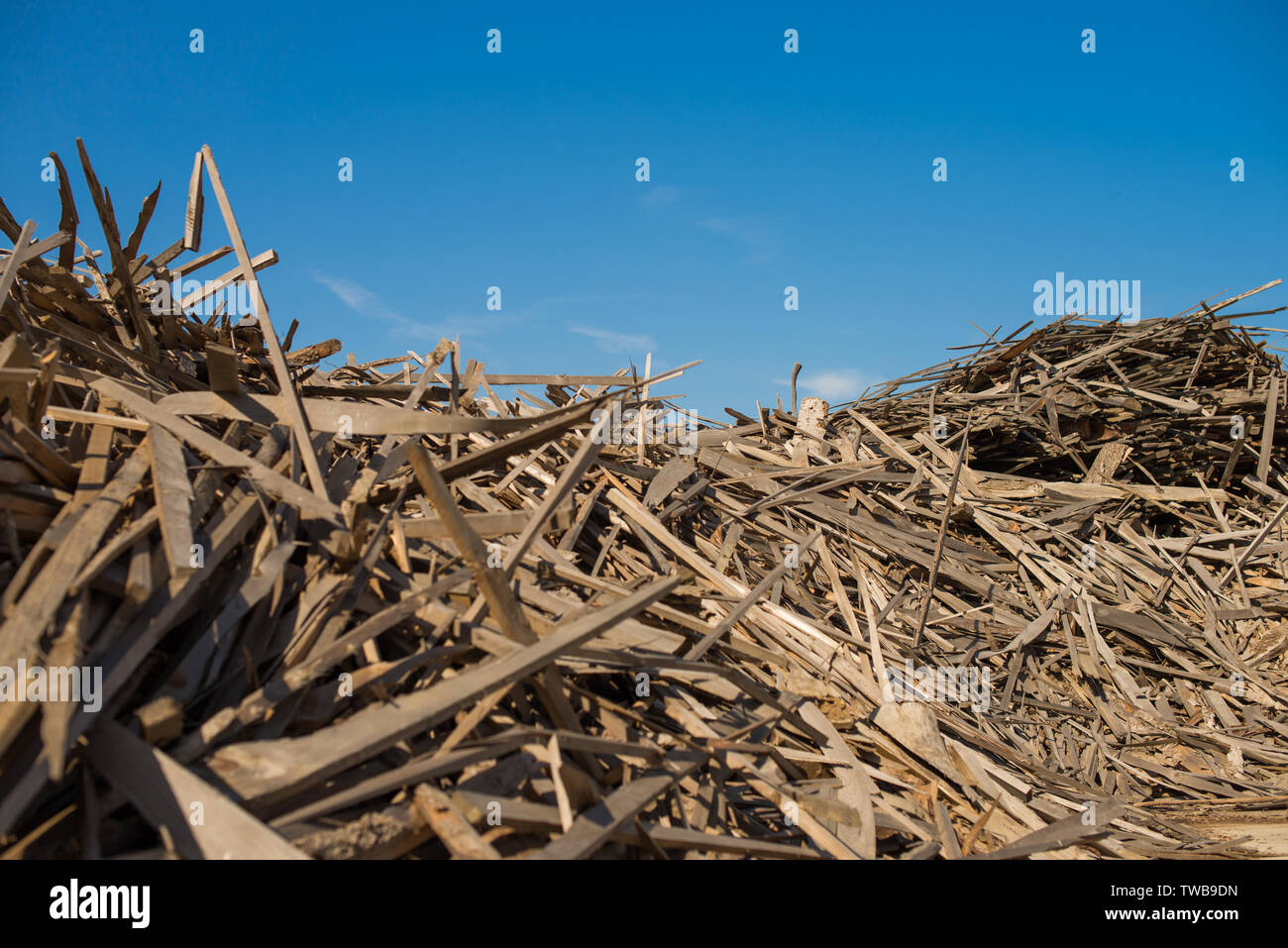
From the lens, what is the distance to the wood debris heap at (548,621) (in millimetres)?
2047

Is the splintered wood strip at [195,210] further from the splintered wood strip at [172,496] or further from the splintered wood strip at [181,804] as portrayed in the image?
the splintered wood strip at [181,804]

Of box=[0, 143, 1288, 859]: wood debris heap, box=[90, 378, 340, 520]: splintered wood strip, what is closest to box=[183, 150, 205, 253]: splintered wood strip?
box=[0, 143, 1288, 859]: wood debris heap

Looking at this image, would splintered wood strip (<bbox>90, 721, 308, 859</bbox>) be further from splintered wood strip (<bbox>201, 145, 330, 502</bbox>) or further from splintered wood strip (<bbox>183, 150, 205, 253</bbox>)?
splintered wood strip (<bbox>183, 150, 205, 253</bbox>)

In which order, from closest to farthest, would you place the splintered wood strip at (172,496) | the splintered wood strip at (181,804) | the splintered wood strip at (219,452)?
1. the splintered wood strip at (181,804)
2. the splintered wood strip at (172,496)
3. the splintered wood strip at (219,452)

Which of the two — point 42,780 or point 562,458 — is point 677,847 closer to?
point 42,780

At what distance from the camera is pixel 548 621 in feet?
8.97

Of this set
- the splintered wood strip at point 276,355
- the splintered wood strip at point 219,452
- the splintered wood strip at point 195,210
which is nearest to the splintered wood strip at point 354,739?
the splintered wood strip at point 219,452

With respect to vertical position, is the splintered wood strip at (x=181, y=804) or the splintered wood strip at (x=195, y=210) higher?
the splintered wood strip at (x=195, y=210)

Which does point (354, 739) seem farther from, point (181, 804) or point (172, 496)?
point (172, 496)

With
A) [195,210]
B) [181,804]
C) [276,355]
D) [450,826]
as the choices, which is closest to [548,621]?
[450,826]

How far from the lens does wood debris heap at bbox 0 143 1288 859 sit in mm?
2047

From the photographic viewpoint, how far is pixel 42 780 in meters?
1.83

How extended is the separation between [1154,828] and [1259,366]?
5.40 meters

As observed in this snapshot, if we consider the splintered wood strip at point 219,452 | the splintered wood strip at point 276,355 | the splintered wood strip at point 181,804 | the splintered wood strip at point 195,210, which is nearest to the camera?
the splintered wood strip at point 181,804
